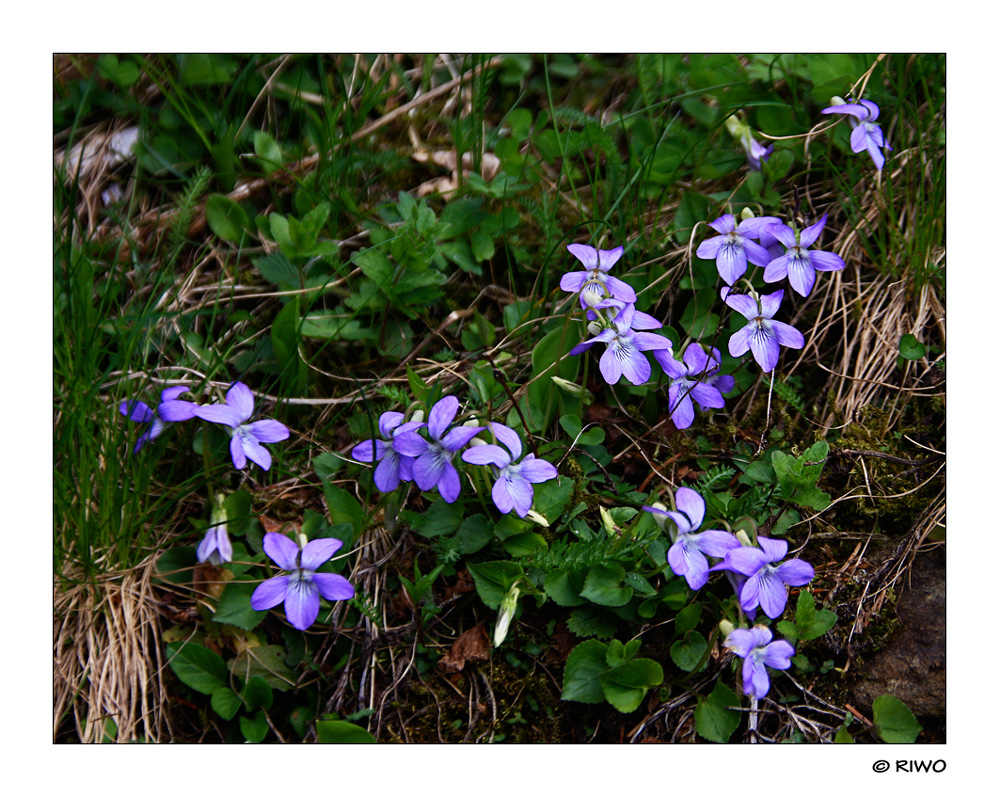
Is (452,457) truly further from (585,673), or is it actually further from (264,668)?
(264,668)

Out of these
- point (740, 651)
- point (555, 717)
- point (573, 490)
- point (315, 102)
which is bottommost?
point (555, 717)

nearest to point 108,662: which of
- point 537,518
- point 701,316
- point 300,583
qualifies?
point 300,583

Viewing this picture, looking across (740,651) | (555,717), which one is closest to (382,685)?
(555,717)

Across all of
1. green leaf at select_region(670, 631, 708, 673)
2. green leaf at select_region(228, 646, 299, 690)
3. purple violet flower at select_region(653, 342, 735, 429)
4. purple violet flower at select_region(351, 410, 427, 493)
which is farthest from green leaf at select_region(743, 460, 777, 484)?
green leaf at select_region(228, 646, 299, 690)

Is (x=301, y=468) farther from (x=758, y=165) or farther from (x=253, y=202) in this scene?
(x=758, y=165)

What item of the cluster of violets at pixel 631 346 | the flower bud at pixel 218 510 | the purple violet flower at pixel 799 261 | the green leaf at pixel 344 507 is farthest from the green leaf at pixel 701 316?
the flower bud at pixel 218 510

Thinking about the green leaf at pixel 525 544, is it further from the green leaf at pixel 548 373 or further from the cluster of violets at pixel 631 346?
the cluster of violets at pixel 631 346
